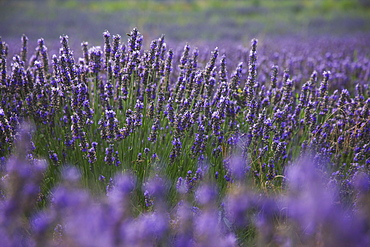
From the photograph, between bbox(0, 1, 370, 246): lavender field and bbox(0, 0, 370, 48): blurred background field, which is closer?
bbox(0, 1, 370, 246): lavender field

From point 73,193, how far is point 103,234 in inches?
10.1

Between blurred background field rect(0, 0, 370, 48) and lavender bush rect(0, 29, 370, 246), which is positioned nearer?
lavender bush rect(0, 29, 370, 246)

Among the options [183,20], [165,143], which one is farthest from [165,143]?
[183,20]

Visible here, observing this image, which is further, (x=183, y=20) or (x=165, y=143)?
(x=183, y=20)

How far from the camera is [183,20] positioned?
1487cm

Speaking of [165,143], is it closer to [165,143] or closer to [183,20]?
[165,143]

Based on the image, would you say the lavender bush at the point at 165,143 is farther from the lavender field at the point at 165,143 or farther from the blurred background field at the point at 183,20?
the blurred background field at the point at 183,20

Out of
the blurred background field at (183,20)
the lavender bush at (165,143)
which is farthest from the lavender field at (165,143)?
the blurred background field at (183,20)

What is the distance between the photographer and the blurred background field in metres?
10.7

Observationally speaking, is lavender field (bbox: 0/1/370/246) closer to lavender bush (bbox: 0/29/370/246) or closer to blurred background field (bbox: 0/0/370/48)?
lavender bush (bbox: 0/29/370/246)

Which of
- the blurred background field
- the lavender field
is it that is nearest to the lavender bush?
the lavender field

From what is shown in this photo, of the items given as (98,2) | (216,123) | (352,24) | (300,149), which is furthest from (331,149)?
(98,2)

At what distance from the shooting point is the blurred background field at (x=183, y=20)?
10734 millimetres

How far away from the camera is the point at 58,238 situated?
160 cm
